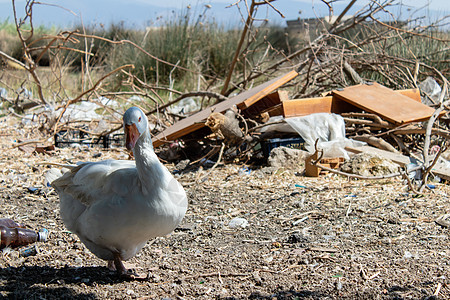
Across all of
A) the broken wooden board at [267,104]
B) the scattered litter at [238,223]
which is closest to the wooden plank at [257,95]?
the broken wooden board at [267,104]

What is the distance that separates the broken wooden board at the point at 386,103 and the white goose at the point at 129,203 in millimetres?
3862

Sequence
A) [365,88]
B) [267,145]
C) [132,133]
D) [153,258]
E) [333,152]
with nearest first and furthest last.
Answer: [132,133] < [153,258] < [333,152] < [267,145] < [365,88]

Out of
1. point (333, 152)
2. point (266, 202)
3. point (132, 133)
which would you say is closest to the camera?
point (132, 133)

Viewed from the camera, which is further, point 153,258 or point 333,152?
point 333,152

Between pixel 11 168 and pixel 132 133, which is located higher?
pixel 132 133

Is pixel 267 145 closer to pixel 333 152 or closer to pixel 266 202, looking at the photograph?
pixel 333 152

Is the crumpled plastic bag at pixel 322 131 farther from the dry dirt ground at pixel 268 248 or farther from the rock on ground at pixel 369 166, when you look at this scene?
the dry dirt ground at pixel 268 248

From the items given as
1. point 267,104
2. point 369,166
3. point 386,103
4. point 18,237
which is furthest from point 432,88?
point 18,237

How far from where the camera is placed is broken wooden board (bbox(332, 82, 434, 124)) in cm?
553

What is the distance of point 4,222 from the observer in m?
3.26

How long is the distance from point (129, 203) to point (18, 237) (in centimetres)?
126

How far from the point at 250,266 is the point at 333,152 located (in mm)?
2812

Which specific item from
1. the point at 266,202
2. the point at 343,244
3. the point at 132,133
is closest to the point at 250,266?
the point at 343,244

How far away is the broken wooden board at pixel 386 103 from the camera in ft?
18.1
